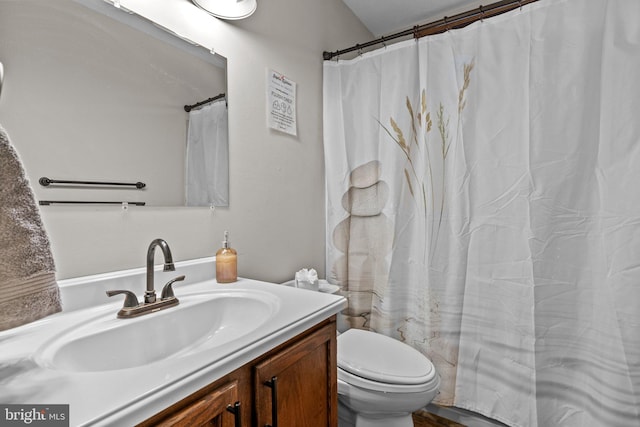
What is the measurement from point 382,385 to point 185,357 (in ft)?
2.80

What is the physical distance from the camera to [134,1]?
3.27 feet

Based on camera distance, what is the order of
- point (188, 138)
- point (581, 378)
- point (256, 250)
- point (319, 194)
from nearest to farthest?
point (188, 138), point (581, 378), point (256, 250), point (319, 194)

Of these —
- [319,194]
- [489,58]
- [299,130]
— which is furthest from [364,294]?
[489,58]

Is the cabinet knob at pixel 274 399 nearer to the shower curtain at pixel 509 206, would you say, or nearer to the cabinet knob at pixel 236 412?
the cabinet knob at pixel 236 412

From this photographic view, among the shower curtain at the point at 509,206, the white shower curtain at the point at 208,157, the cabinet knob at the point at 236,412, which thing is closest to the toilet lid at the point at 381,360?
the shower curtain at the point at 509,206

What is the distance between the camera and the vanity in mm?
486

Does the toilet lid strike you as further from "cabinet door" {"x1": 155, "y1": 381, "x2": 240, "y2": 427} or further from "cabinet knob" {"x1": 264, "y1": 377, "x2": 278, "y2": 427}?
"cabinet door" {"x1": 155, "y1": 381, "x2": 240, "y2": 427}

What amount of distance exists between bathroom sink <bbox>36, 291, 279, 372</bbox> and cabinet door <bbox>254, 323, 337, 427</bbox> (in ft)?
0.35

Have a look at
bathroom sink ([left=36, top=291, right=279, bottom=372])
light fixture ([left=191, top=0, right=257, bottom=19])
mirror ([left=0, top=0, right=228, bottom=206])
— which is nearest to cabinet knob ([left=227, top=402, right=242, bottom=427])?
bathroom sink ([left=36, top=291, right=279, bottom=372])

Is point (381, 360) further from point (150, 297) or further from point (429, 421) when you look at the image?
point (150, 297)

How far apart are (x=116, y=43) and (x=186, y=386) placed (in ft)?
3.26

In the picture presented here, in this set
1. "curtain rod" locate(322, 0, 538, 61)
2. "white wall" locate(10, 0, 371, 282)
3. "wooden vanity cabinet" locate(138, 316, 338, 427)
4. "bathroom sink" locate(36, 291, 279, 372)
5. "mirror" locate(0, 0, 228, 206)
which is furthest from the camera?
"curtain rod" locate(322, 0, 538, 61)

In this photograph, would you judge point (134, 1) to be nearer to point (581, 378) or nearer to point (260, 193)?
point (260, 193)

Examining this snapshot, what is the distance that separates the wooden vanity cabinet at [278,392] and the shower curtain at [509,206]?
831 millimetres
